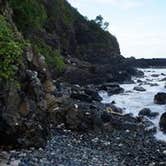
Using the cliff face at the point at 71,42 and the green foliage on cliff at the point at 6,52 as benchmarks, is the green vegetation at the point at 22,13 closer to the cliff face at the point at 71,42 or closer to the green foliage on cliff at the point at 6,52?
the cliff face at the point at 71,42

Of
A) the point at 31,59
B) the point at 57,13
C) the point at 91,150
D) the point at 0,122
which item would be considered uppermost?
the point at 57,13

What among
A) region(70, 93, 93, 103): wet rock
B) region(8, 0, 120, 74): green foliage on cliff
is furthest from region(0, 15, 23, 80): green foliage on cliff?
region(8, 0, 120, 74): green foliage on cliff

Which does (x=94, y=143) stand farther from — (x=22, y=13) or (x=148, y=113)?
(x=22, y=13)

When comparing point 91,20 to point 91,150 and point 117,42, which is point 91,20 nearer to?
point 117,42

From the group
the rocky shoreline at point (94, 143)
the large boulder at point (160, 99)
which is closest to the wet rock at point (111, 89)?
the large boulder at point (160, 99)

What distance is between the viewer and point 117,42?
127m

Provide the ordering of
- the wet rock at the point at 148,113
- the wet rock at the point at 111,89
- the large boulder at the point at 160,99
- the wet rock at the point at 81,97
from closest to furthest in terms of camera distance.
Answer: the wet rock at the point at 148,113 → the wet rock at the point at 81,97 → the large boulder at the point at 160,99 → the wet rock at the point at 111,89

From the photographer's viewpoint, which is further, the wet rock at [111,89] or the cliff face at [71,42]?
the cliff face at [71,42]

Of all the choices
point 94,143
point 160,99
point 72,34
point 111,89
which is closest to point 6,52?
point 94,143

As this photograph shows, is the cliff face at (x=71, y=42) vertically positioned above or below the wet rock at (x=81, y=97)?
above

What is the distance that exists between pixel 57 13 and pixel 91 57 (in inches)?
490

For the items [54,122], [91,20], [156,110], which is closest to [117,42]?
[91,20]

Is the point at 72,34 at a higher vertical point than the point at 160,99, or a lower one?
higher

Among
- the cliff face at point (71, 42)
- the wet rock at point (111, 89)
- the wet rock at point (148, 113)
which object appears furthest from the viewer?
the cliff face at point (71, 42)
